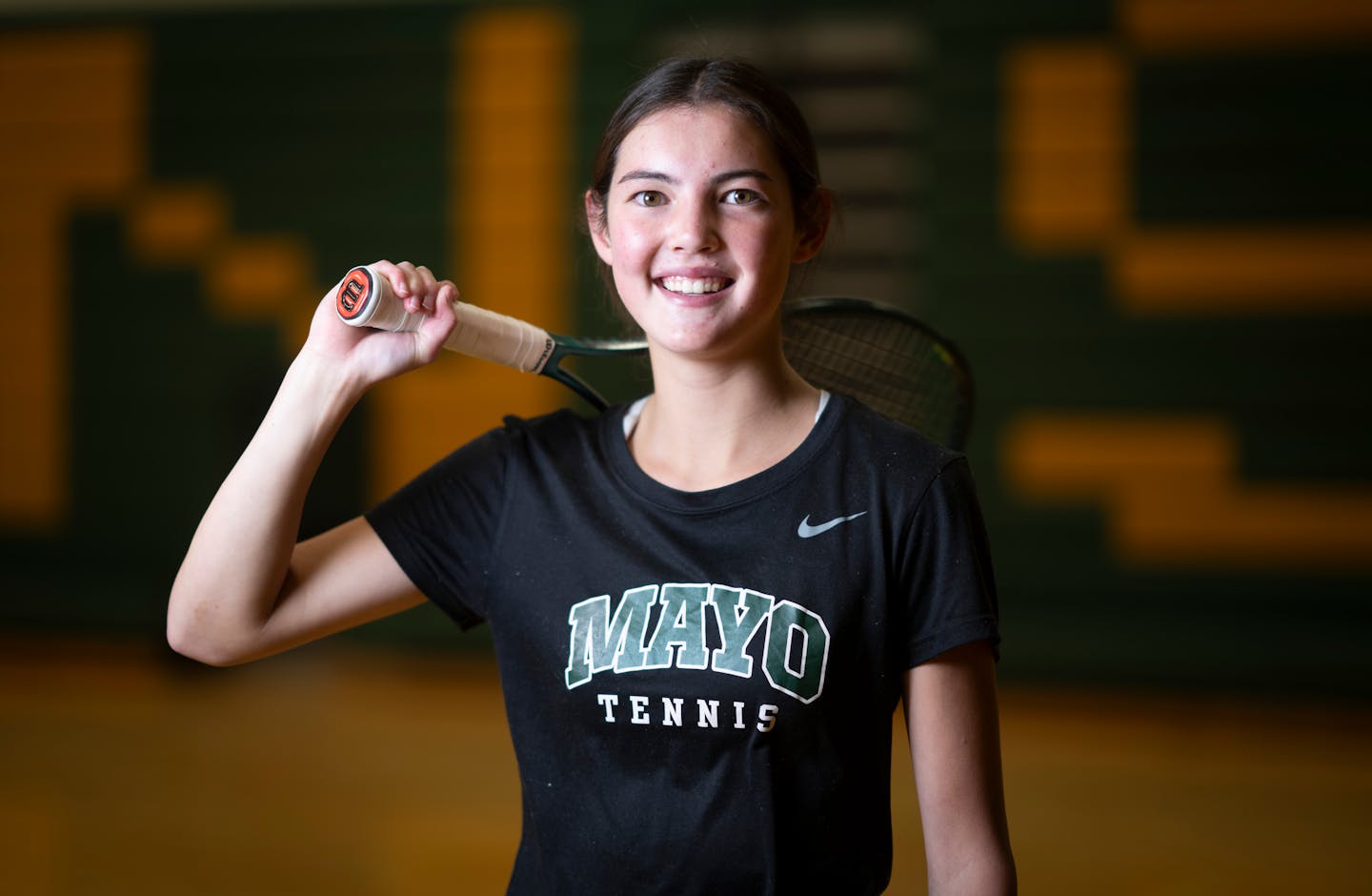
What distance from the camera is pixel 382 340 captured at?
1.44 meters

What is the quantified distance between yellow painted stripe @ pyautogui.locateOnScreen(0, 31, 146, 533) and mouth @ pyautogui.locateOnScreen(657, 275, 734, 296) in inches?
189

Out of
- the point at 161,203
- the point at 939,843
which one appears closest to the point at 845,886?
the point at 939,843

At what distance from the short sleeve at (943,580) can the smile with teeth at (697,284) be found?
0.96 feet

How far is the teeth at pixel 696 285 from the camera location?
1.37 m

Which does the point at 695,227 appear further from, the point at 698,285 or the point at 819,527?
the point at 819,527

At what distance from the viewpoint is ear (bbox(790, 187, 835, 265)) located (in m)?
1.49

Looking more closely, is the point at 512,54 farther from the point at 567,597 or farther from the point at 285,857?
the point at 567,597

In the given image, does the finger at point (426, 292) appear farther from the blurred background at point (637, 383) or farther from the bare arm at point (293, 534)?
the blurred background at point (637, 383)

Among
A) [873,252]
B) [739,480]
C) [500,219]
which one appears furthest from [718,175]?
[500,219]

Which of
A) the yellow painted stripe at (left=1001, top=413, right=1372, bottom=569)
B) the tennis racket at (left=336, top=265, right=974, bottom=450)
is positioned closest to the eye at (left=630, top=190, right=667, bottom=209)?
the tennis racket at (left=336, top=265, right=974, bottom=450)

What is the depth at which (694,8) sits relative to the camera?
4949 mm

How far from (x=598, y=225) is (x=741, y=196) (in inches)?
8.8

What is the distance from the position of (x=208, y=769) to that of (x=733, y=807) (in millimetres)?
2977

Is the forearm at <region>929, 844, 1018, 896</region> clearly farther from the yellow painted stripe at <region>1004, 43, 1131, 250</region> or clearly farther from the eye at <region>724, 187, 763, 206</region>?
Result: the yellow painted stripe at <region>1004, 43, 1131, 250</region>
